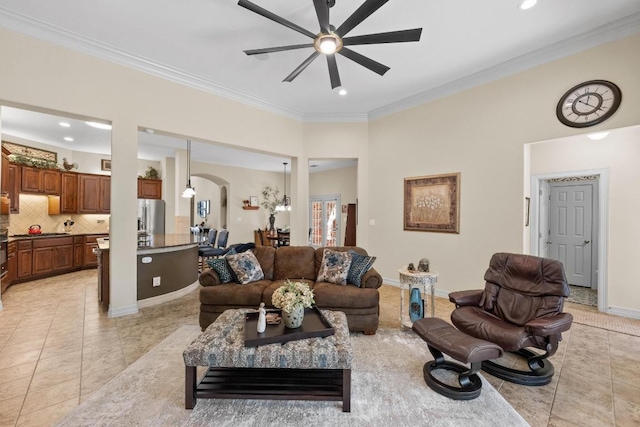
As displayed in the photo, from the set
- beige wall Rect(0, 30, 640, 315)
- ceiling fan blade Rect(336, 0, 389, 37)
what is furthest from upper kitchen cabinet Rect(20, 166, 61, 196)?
ceiling fan blade Rect(336, 0, 389, 37)

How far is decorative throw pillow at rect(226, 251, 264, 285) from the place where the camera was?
3469 mm

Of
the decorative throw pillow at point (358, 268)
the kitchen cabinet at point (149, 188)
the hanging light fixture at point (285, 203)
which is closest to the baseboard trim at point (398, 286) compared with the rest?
the decorative throw pillow at point (358, 268)

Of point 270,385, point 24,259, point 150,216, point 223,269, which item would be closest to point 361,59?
point 223,269

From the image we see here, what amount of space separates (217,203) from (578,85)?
10467 mm

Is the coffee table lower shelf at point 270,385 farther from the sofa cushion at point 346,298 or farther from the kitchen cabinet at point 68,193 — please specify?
the kitchen cabinet at point 68,193

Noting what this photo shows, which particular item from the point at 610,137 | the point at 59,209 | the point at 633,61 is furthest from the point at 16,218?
the point at 610,137

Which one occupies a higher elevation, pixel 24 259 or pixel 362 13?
pixel 362 13

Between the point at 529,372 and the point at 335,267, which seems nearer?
the point at 529,372

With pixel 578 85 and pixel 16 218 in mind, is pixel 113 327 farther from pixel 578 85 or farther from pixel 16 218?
pixel 578 85

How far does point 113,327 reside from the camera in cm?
329

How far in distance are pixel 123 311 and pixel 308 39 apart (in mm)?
4123

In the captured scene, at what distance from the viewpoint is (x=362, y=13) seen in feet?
7.36

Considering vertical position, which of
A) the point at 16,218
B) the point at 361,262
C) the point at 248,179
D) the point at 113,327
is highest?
the point at 248,179

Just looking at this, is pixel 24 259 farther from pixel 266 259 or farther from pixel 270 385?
pixel 270 385
